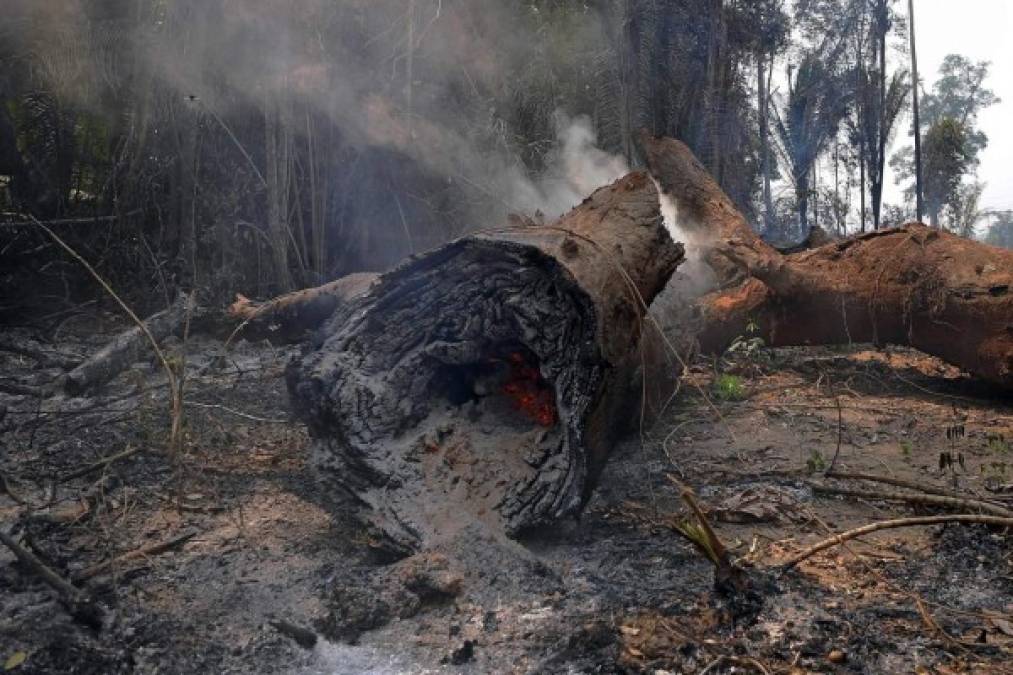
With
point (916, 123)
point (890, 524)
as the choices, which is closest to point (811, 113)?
point (916, 123)

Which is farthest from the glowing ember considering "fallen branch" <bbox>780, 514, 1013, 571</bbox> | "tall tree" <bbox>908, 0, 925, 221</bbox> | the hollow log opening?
"tall tree" <bbox>908, 0, 925, 221</bbox>

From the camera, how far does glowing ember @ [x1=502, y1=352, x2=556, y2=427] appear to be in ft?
12.6

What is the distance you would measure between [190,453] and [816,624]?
320 cm

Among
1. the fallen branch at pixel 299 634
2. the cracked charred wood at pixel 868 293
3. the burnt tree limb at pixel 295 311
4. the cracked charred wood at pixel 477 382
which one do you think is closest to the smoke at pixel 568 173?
the cracked charred wood at pixel 868 293

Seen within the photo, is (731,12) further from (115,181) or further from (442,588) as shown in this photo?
(442,588)

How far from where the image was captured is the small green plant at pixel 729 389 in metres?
6.07

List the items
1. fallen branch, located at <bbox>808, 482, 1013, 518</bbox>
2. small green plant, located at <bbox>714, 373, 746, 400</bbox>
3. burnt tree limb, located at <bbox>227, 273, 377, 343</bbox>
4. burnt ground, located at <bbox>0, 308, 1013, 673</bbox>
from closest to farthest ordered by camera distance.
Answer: burnt ground, located at <bbox>0, 308, 1013, 673</bbox> → fallen branch, located at <bbox>808, 482, 1013, 518</bbox> → small green plant, located at <bbox>714, 373, 746, 400</bbox> → burnt tree limb, located at <bbox>227, 273, 377, 343</bbox>

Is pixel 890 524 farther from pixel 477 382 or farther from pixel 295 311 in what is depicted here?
pixel 295 311

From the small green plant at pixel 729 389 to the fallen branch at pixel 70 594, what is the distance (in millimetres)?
4479

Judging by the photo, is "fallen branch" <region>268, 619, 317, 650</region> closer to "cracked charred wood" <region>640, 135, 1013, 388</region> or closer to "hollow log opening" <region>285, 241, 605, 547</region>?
"hollow log opening" <region>285, 241, 605, 547</region>

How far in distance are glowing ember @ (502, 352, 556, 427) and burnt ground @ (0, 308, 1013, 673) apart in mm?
537

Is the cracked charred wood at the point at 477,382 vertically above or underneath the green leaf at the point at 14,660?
above

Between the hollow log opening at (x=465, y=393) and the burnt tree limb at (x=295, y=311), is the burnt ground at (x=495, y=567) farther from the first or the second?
the burnt tree limb at (x=295, y=311)

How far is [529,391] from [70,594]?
2045 mm
